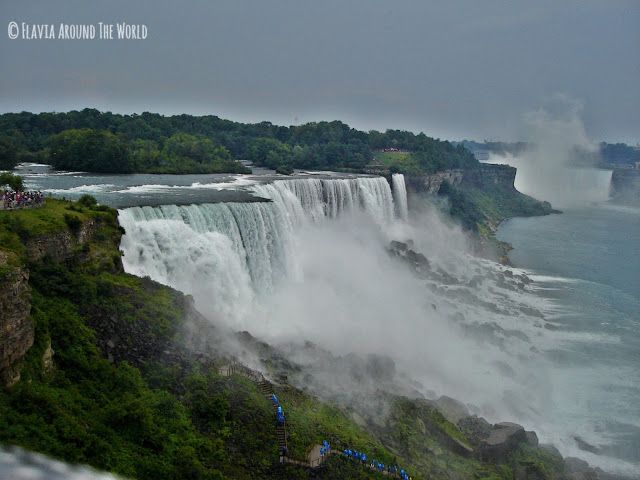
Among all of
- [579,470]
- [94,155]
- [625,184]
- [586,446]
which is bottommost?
[586,446]

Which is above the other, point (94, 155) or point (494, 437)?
point (94, 155)

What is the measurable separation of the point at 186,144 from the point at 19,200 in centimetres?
3748

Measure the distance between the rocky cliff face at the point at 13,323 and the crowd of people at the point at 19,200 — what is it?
621 cm

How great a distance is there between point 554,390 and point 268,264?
42.0ft

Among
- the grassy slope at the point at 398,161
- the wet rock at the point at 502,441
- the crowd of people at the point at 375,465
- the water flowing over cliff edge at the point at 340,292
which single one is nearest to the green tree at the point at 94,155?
the water flowing over cliff edge at the point at 340,292

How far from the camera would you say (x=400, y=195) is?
1996 inches

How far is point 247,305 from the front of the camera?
22984 mm

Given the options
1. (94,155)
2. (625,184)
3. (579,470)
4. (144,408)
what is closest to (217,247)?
(144,408)

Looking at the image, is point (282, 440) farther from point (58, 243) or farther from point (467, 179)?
point (467, 179)

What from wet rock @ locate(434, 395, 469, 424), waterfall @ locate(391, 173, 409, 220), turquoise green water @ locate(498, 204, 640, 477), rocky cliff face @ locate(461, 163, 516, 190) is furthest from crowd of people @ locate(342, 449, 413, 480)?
rocky cliff face @ locate(461, 163, 516, 190)

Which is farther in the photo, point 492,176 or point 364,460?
point 492,176

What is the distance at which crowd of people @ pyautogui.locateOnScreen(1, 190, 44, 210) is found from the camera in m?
17.0

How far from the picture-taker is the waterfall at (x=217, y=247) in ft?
66.8

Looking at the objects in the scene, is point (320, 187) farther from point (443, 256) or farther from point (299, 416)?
point (299, 416)
